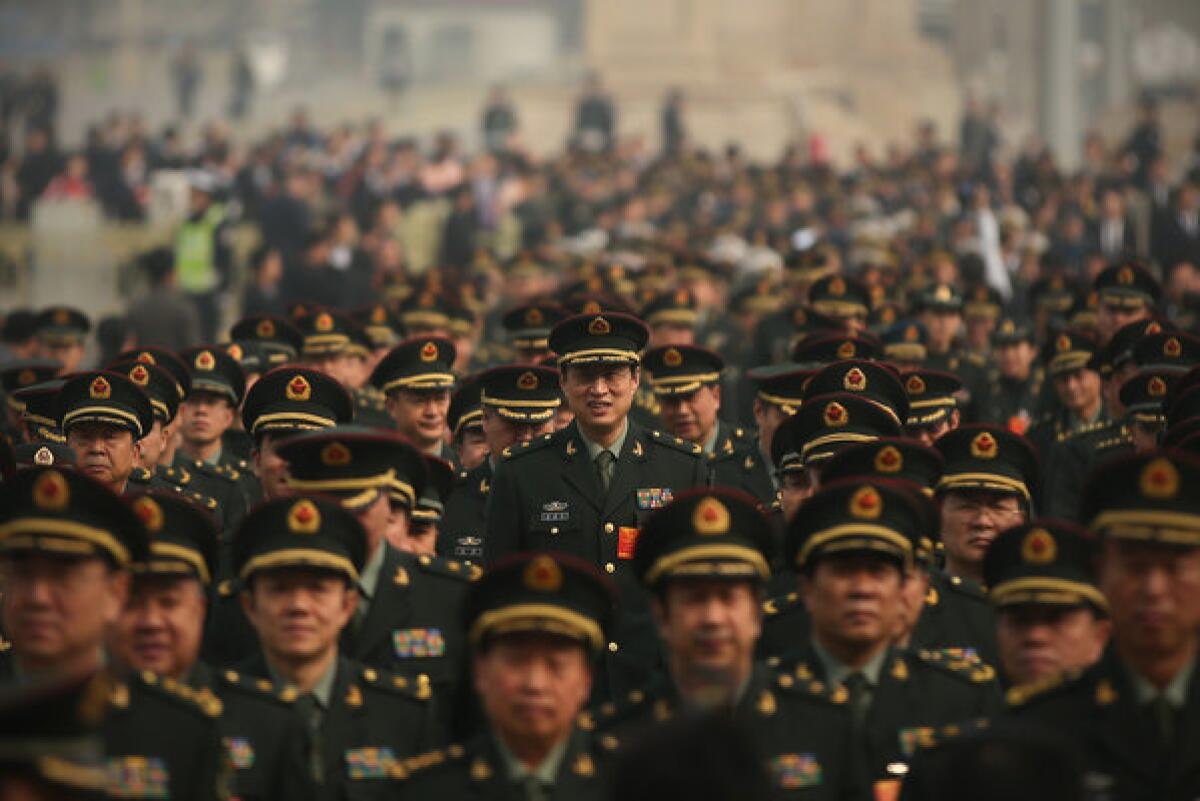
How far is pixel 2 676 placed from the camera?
8625 millimetres

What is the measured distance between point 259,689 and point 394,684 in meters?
0.49

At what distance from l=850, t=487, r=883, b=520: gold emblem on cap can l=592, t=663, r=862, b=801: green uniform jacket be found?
678 mm

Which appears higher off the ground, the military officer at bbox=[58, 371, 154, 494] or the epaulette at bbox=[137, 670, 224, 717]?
the military officer at bbox=[58, 371, 154, 494]

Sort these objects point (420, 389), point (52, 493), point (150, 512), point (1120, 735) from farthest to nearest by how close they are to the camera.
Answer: point (420, 389), point (150, 512), point (52, 493), point (1120, 735)

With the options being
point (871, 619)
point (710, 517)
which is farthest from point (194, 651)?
point (871, 619)

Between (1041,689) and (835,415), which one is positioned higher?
(835,415)

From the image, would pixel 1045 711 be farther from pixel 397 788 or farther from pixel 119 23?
pixel 119 23

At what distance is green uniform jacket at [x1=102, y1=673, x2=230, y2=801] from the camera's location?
23.0 ft

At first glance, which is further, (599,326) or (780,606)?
(599,326)

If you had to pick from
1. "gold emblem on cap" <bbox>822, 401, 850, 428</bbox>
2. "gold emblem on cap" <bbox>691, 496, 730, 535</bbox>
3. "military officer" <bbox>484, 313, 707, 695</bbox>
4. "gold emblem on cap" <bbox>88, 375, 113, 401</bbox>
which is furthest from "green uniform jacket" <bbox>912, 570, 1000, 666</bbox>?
"gold emblem on cap" <bbox>88, 375, 113, 401</bbox>

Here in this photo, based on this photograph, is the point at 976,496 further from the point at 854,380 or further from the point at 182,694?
the point at 182,694

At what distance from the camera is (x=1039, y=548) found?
8.18 meters

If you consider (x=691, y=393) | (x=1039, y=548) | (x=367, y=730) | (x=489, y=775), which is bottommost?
(x=489, y=775)

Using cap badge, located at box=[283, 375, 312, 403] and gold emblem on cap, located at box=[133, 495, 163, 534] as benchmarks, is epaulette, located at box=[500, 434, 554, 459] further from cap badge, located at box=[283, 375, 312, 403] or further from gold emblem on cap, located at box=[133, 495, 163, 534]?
gold emblem on cap, located at box=[133, 495, 163, 534]
